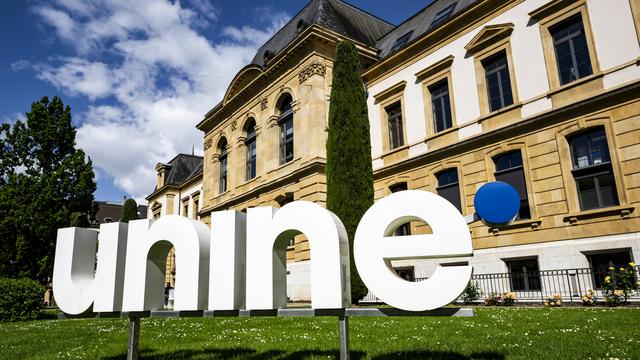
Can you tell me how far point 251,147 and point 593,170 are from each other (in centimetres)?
1833

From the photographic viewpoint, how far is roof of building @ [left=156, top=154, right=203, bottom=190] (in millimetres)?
39625

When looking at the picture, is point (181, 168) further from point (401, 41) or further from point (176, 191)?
point (401, 41)

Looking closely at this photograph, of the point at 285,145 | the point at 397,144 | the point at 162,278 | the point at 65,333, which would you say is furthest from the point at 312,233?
the point at 285,145

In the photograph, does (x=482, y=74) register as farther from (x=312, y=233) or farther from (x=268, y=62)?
(x=312, y=233)

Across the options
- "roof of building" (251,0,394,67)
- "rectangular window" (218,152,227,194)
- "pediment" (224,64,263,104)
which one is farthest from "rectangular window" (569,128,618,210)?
"rectangular window" (218,152,227,194)

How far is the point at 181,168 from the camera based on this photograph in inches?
1601

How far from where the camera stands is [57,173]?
17094 millimetres

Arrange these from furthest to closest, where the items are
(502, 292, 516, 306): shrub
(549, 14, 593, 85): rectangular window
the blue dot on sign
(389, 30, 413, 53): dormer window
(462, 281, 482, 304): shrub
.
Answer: (389, 30, 413, 53): dormer window → (462, 281, 482, 304): shrub → (549, 14, 593, 85): rectangular window → (502, 292, 516, 306): shrub → the blue dot on sign

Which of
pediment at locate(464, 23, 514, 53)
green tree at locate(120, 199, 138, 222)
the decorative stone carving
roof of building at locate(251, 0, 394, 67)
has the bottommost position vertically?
green tree at locate(120, 199, 138, 222)

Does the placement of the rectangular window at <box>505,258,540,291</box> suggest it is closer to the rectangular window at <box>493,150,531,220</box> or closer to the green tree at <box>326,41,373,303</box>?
the rectangular window at <box>493,150,531,220</box>


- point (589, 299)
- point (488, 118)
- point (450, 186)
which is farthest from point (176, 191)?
point (589, 299)

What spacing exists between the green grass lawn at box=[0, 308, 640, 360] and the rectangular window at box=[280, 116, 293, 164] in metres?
14.0

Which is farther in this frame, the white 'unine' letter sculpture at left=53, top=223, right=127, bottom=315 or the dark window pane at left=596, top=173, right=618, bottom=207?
the dark window pane at left=596, top=173, right=618, bottom=207

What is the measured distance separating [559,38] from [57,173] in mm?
20189
